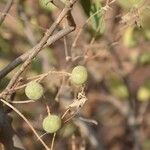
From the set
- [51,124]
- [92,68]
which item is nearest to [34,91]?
[51,124]

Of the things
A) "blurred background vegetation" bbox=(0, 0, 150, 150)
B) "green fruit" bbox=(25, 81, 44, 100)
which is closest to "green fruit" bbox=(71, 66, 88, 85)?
"green fruit" bbox=(25, 81, 44, 100)

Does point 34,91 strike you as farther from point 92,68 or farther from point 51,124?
point 92,68

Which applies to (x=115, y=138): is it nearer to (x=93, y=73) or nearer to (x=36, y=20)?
(x=93, y=73)

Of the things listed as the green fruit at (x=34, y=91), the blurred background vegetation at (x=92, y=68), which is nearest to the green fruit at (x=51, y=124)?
the green fruit at (x=34, y=91)

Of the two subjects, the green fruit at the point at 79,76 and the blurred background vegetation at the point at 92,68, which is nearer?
the green fruit at the point at 79,76

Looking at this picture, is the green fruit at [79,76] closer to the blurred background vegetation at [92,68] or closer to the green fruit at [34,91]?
the green fruit at [34,91]

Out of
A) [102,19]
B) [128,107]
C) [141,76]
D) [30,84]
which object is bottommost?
[30,84]

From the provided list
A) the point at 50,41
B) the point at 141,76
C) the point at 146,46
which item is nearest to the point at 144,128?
the point at 141,76

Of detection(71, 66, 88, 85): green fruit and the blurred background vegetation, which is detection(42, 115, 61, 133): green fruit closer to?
detection(71, 66, 88, 85): green fruit
